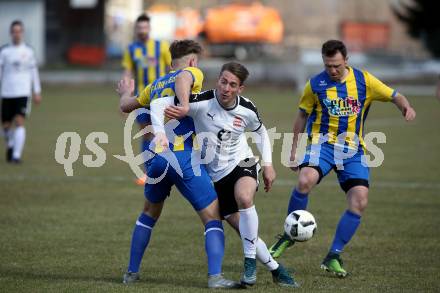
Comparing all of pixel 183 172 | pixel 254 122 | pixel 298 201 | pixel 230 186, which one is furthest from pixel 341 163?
pixel 183 172

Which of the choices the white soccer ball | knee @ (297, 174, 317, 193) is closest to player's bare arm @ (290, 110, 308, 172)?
knee @ (297, 174, 317, 193)

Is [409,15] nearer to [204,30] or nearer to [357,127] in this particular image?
[204,30]

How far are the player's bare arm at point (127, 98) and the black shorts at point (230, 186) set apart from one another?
886 mm

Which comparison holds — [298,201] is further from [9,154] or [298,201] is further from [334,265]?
[9,154]

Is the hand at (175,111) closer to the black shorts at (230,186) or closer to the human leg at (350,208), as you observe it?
the black shorts at (230,186)

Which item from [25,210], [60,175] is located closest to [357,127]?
[25,210]

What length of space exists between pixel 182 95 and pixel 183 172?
0.59m

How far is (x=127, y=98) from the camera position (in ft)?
22.9

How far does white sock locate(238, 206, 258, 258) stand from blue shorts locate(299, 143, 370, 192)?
4.24 feet

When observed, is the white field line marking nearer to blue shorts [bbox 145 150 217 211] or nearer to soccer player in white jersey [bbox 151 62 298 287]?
soccer player in white jersey [bbox 151 62 298 287]

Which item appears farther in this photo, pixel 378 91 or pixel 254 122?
pixel 378 91

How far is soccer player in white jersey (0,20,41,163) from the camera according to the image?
1553 cm

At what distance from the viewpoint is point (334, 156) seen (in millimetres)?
7887

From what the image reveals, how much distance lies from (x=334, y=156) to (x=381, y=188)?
5243 millimetres
